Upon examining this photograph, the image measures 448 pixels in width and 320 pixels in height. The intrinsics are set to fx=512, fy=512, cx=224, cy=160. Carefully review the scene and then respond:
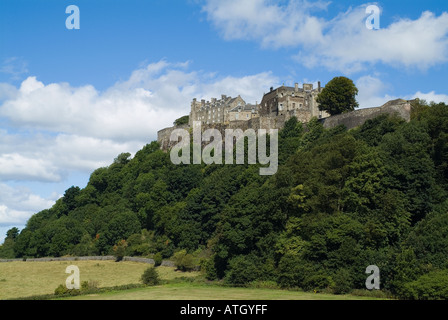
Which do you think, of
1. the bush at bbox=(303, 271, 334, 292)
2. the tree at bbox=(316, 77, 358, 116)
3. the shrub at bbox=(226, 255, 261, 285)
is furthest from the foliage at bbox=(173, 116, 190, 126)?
the bush at bbox=(303, 271, 334, 292)

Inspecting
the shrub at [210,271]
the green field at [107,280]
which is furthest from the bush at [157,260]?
the shrub at [210,271]

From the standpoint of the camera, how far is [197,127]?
3575 inches

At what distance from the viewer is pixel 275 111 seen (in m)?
81.6

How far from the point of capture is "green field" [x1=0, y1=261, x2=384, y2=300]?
33875mm

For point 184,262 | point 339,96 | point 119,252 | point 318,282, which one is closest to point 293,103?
point 339,96

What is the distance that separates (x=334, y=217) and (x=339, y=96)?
30777 mm

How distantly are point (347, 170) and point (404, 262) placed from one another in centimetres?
1206

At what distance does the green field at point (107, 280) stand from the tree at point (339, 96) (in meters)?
29.7

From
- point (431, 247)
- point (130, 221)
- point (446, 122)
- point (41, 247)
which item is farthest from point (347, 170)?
point (41, 247)

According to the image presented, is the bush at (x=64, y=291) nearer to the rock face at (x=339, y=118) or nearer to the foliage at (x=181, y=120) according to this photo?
the rock face at (x=339, y=118)

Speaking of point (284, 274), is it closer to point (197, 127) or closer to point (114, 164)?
point (197, 127)

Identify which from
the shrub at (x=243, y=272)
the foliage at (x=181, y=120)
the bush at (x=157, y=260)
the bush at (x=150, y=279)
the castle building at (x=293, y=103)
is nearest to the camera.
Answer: the shrub at (x=243, y=272)

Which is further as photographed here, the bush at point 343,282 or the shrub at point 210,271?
the shrub at point 210,271

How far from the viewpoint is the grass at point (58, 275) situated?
4484 cm
